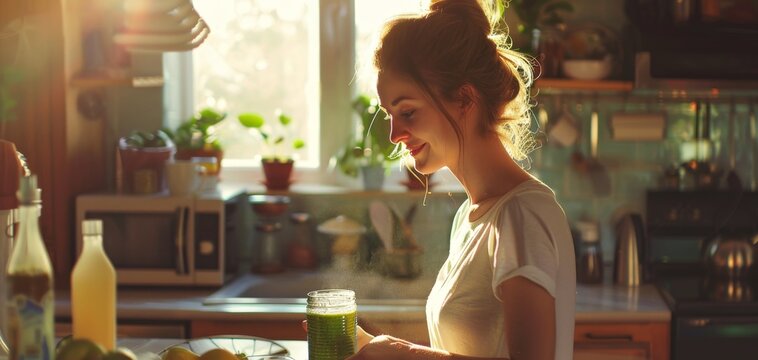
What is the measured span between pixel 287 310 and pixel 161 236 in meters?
0.61

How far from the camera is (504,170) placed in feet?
4.88

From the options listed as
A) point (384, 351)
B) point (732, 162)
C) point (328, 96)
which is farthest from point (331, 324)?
point (732, 162)

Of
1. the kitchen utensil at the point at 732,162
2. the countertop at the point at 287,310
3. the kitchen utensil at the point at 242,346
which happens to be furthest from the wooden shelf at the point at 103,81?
the kitchen utensil at the point at 732,162

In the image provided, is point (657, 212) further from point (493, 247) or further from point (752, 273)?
point (493, 247)

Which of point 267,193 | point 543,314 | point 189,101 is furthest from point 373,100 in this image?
point 543,314

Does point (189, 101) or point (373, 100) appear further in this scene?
point (189, 101)

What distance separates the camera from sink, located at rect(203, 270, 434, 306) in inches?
115

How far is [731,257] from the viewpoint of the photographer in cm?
317

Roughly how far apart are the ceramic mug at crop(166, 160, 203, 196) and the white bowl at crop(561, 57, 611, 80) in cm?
136

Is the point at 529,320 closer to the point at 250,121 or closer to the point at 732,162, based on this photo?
the point at 250,121

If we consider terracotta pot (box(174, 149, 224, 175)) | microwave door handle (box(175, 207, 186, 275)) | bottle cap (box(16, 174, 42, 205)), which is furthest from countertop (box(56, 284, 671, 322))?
bottle cap (box(16, 174, 42, 205))

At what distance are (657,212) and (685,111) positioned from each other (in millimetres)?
401

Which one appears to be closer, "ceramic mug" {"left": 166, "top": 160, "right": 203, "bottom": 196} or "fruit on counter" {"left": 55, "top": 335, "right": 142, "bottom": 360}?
"fruit on counter" {"left": 55, "top": 335, "right": 142, "bottom": 360}

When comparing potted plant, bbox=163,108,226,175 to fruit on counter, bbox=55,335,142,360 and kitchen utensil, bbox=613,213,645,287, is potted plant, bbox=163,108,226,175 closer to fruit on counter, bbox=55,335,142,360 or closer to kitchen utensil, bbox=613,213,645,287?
kitchen utensil, bbox=613,213,645,287
